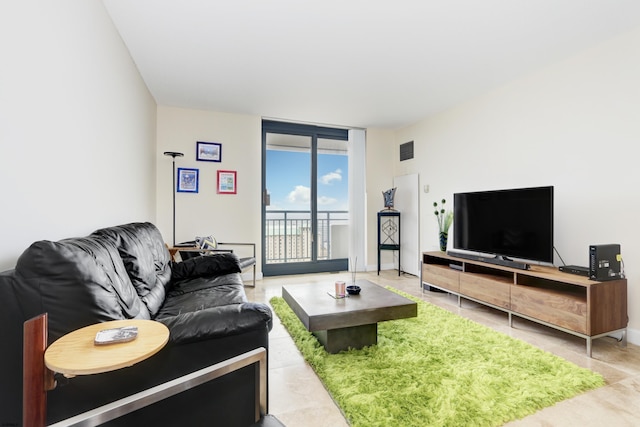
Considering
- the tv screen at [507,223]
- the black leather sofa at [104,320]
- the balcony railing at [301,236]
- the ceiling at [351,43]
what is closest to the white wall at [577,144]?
the ceiling at [351,43]

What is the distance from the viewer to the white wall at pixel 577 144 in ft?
8.25

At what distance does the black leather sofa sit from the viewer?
3.42 feet

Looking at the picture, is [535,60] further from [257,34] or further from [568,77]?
[257,34]

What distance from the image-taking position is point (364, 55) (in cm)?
289

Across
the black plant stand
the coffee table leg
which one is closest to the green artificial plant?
the black plant stand

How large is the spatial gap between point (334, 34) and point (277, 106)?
190 centimetres

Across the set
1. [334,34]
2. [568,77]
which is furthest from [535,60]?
[334,34]

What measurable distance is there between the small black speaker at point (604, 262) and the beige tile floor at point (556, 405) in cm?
57

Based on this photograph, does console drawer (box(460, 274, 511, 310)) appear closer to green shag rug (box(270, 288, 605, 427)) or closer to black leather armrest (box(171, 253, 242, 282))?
green shag rug (box(270, 288, 605, 427))

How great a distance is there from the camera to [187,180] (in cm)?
446

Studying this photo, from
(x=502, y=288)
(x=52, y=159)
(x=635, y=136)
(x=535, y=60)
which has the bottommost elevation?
(x=502, y=288)

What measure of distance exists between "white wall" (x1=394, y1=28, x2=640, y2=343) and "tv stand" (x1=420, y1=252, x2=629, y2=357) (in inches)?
10.9

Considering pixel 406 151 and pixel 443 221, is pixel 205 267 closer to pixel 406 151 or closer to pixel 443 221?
pixel 443 221

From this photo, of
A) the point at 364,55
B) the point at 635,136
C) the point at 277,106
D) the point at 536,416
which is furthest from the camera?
the point at 277,106
